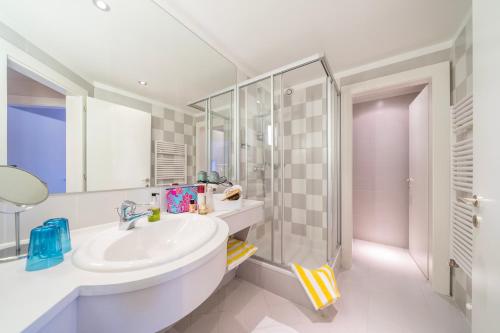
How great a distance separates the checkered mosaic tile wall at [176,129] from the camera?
3.50ft

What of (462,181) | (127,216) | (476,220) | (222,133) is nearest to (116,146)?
(127,216)

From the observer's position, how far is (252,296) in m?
1.36

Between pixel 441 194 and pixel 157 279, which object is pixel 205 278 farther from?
pixel 441 194

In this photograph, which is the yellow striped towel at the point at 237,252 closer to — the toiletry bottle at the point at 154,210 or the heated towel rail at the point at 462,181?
the toiletry bottle at the point at 154,210

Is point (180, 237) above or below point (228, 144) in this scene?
below

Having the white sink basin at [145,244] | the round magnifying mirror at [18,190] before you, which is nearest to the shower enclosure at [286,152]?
the white sink basin at [145,244]

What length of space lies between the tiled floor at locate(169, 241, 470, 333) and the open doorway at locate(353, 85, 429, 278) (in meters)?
0.63

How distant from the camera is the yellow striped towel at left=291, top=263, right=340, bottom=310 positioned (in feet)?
3.77

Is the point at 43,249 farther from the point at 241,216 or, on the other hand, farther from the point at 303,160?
the point at 303,160

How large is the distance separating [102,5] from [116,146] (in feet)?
2.37

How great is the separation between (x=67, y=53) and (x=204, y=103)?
0.76 m

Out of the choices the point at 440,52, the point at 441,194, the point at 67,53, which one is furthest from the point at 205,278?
the point at 440,52

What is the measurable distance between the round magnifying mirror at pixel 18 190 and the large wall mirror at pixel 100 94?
5.3 inches

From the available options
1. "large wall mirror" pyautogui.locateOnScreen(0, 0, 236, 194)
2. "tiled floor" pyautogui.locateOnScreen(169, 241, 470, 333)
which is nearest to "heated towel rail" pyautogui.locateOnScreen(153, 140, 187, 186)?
"large wall mirror" pyautogui.locateOnScreen(0, 0, 236, 194)
